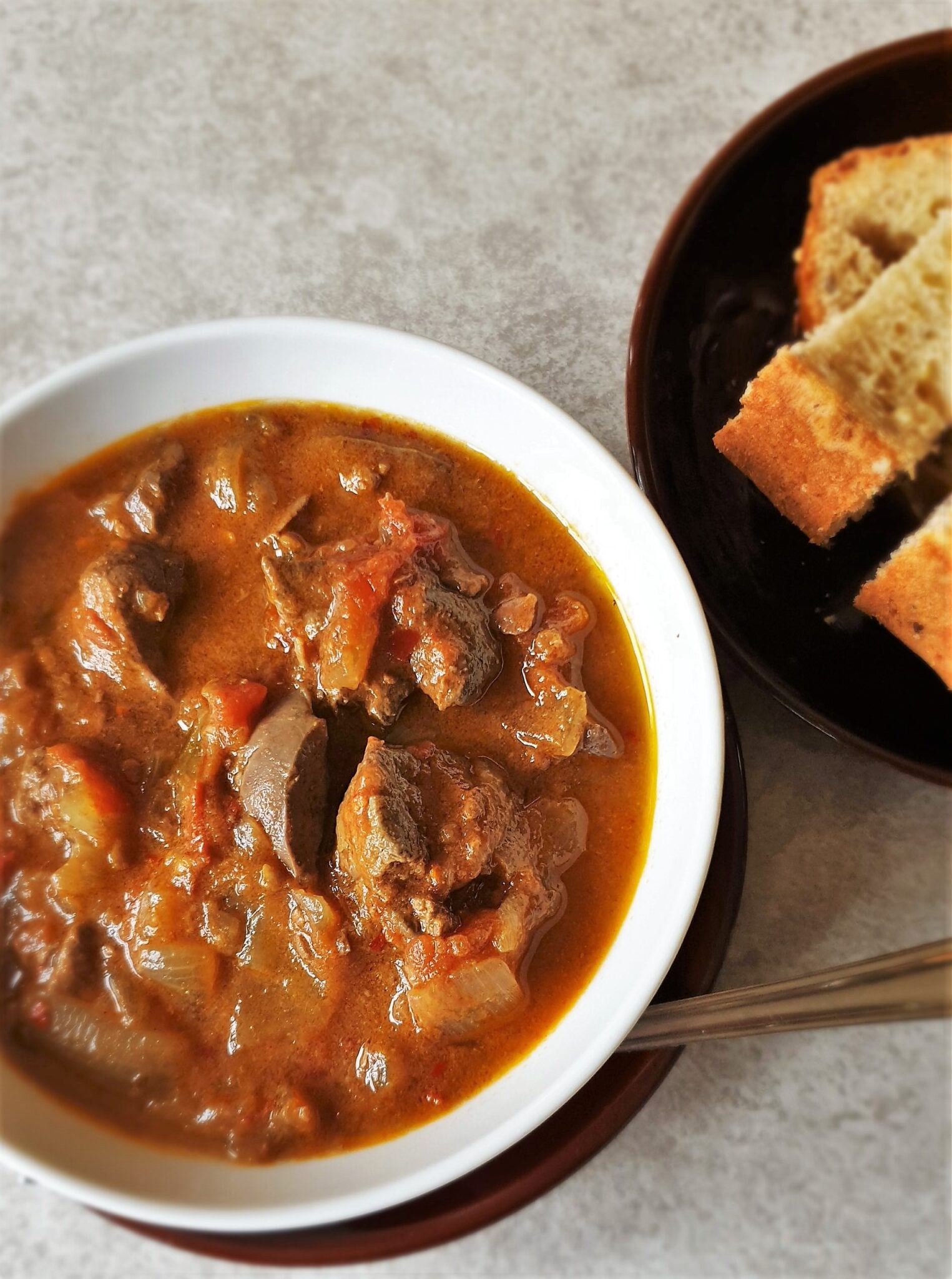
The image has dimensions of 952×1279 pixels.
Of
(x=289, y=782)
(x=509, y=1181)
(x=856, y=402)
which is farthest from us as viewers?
(x=856, y=402)

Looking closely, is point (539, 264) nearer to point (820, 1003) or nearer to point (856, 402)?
point (856, 402)

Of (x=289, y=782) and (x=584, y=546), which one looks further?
(x=584, y=546)

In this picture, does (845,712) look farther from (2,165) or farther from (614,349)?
(2,165)

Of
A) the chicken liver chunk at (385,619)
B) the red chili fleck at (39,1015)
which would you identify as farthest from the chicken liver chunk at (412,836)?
the red chili fleck at (39,1015)

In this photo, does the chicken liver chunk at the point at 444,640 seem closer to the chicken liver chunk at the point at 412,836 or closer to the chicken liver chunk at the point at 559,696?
the chicken liver chunk at the point at 559,696

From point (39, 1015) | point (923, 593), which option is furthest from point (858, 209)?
point (39, 1015)
